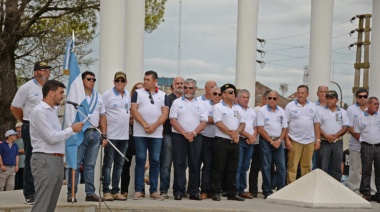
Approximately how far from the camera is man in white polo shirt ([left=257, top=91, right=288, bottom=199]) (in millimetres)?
16156

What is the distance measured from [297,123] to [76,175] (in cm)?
499

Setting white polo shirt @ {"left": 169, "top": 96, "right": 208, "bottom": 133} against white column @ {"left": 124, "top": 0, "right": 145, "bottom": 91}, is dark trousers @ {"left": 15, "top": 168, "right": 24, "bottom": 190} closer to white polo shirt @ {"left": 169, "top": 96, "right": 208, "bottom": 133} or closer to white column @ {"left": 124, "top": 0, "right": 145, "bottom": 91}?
white column @ {"left": 124, "top": 0, "right": 145, "bottom": 91}

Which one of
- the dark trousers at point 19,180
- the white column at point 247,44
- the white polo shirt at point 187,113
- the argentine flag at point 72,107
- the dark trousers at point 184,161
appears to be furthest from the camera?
the dark trousers at point 19,180

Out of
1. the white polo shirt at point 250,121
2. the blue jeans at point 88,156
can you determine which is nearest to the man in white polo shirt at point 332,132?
the white polo shirt at point 250,121

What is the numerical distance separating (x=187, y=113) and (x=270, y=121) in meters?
1.96

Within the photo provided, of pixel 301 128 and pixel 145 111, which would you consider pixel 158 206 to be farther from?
pixel 301 128

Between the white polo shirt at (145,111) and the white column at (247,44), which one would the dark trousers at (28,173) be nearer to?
the white polo shirt at (145,111)

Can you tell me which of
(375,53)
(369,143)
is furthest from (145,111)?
(375,53)

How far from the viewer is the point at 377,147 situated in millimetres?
16391

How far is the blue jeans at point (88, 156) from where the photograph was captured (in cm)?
1385

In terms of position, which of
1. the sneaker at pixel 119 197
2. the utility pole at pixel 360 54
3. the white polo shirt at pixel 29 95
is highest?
the utility pole at pixel 360 54

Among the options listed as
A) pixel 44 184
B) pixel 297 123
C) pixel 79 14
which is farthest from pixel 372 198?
pixel 79 14

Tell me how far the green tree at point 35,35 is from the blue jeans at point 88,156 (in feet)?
50.2

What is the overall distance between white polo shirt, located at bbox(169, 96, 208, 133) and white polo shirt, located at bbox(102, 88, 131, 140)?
976mm
